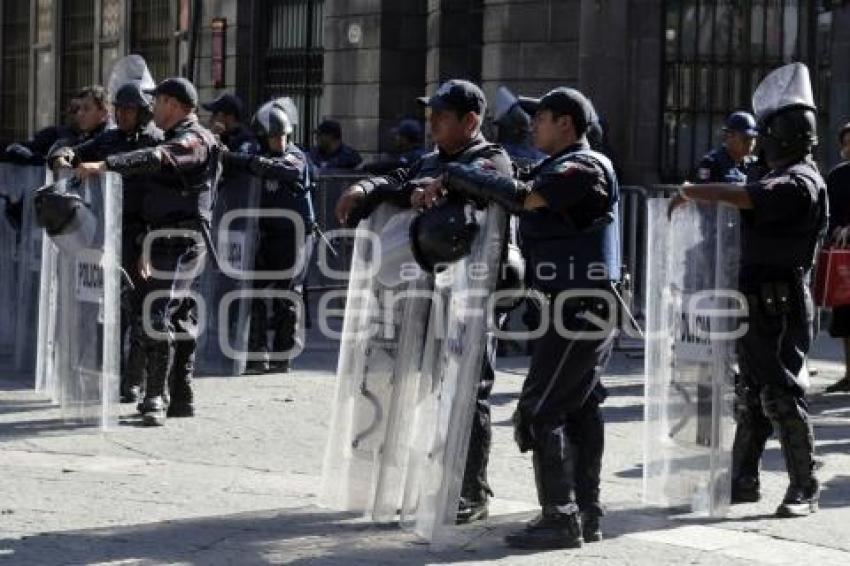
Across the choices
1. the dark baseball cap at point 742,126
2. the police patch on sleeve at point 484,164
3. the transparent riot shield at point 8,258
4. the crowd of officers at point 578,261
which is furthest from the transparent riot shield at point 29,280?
the police patch on sleeve at point 484,164

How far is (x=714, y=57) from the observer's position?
1886 centimetres

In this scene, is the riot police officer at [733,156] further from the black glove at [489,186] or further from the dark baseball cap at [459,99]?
the black glove at [489,186]

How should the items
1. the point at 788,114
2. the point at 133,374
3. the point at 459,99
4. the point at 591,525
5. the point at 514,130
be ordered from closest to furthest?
the point at 591,525 < the point at 459,99 < the point at 788,114 < the point at 133,374 < the point at 514,130

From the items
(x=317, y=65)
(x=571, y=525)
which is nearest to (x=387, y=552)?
(x=571, y=525)

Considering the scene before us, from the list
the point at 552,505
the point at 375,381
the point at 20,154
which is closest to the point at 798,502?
the point at 552,505

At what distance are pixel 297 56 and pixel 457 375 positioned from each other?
18.0m

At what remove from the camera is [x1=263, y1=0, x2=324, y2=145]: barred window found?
24.3 metres

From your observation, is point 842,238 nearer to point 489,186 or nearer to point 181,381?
point 181,381

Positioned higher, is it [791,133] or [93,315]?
[791,133]

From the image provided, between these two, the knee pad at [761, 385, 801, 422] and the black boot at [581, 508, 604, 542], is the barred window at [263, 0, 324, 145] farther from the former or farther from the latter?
the black boot at [581, 508, 604, 542]

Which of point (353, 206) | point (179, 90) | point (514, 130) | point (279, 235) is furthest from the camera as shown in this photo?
point (514, 130)

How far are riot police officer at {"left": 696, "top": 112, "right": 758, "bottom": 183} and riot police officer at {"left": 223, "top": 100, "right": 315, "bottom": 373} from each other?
10.0 ft

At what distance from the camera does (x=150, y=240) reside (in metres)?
10.5

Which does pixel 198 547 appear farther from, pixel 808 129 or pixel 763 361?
pixel 808 129
